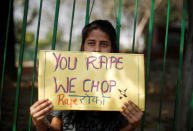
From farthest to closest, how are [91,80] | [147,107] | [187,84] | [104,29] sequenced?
[147,107] < [187,84] < [104,29] < [91,80]

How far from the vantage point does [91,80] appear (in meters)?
1.29

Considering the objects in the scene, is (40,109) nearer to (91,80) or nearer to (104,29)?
(91,80)

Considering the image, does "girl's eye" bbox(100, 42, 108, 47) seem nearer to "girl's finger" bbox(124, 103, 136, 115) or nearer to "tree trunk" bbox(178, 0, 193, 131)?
"girl's finger" bbox(124, 103, 136, 115)

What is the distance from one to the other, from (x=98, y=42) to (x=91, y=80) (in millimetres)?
267

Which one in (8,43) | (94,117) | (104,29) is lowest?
(94,117)

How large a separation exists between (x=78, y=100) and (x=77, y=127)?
0.20 m

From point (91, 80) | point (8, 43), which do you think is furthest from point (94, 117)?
point (8, 43)

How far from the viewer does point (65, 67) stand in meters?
1.28

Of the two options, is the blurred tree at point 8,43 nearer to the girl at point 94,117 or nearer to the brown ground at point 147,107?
the brown ground at point 147,107

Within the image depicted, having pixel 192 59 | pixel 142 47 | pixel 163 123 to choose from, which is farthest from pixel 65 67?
pixel 142 47

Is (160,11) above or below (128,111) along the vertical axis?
above

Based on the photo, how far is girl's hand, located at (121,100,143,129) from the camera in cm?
120

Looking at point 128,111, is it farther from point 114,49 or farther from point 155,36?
point 155,36

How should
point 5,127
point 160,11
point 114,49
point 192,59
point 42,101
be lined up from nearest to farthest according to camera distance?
point 42,101 < point 114,49 < point 192,59 < point 5,127 < point 160,11
